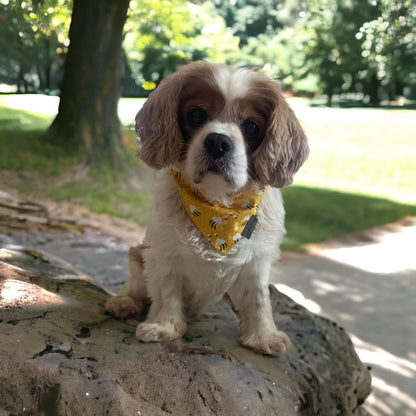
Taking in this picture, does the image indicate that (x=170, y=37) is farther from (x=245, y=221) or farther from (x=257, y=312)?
(x=257, y=312)

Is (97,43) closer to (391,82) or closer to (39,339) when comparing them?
(391,82)

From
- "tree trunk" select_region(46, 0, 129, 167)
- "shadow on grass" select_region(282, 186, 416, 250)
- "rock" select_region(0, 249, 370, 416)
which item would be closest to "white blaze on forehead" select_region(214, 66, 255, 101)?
"rock" select_region(0, 249, 370, 416)

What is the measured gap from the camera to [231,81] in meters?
1.82

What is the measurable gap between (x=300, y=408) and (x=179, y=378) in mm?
574

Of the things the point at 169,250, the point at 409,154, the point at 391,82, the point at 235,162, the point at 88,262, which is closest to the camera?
the point at 235,162

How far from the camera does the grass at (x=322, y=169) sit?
4145mm

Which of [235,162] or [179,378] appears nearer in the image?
[235,162]

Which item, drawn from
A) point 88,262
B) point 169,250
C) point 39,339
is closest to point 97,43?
point 88,262

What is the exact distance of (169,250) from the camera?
2.12 meters

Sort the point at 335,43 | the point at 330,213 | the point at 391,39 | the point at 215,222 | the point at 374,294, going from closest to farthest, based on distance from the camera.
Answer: the point at 215,222 < the point at 391,39 < the point at 335,43 < the point at 374,294 < the point at 330,213

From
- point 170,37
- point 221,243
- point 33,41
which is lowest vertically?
point 221,243

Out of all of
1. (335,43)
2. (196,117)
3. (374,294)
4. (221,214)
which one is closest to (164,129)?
(196,117)

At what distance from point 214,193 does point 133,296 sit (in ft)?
2.60

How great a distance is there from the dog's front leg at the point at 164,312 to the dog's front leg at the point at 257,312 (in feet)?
0.88
